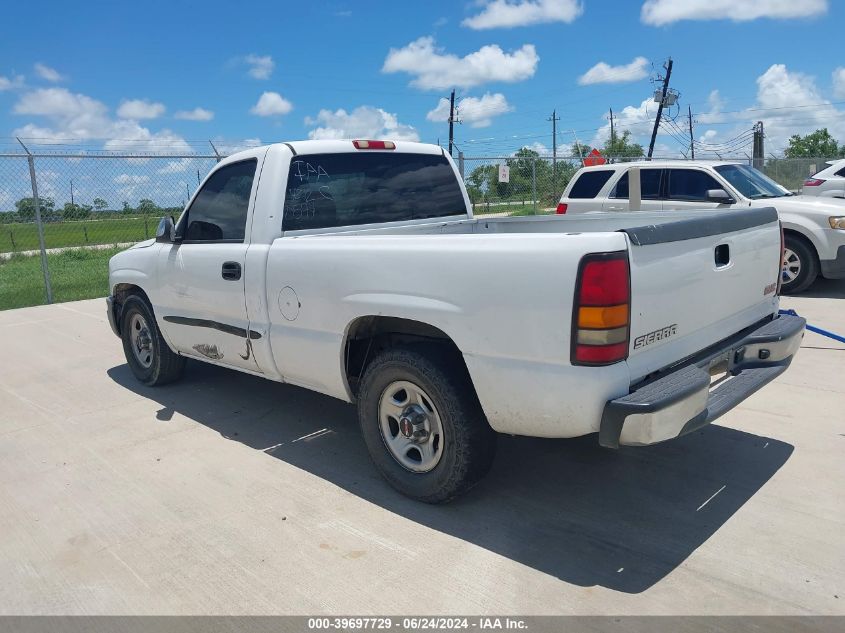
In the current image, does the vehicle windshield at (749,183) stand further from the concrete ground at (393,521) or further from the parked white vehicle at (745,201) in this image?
the concrete ground at (393,521)

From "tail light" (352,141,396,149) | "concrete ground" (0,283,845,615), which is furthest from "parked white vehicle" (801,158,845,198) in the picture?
"tail light" (352,141,396,149)

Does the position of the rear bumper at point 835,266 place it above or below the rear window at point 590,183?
below

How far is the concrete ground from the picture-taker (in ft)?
9.60

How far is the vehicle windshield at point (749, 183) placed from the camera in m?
9.42

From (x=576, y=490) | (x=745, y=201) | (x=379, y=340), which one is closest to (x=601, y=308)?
(x=576, y=490)

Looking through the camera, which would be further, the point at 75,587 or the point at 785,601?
the point at 75,587

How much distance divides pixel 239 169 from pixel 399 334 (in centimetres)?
183

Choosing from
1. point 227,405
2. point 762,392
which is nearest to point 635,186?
point 762,392

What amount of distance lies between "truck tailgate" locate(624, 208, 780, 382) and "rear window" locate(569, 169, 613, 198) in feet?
21.3

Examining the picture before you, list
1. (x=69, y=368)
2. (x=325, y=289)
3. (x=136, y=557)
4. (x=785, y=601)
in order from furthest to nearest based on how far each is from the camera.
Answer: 1. (x=69, y=368)
2. (x=325, y=289)
3. (x=136, y=557)
4. (x=785, y=601)

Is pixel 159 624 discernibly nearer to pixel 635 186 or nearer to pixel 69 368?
pixel 635 186

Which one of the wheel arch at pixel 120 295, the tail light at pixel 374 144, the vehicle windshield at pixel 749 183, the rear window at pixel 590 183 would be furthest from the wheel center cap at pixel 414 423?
the rear window at pixel 590 183

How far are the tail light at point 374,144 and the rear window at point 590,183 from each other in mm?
6189

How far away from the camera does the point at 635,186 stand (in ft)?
16.3
